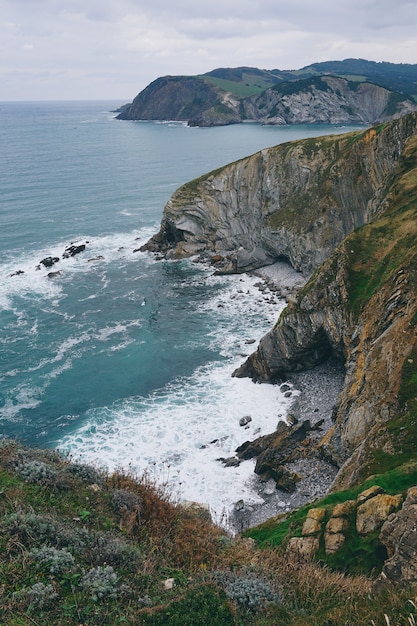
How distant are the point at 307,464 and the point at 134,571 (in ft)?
67.3

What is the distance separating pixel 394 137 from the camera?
168ft

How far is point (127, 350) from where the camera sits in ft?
156

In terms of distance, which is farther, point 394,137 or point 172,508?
point 394,137

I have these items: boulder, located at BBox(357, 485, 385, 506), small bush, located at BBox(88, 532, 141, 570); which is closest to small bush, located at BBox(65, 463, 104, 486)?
small bush, located at BBox(88, 532, 141, 570)

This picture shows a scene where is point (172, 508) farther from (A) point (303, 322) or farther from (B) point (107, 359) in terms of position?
(B) point (107, 359)

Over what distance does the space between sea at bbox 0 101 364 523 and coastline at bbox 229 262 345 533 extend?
41.3 inches

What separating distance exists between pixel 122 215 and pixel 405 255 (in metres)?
70.5

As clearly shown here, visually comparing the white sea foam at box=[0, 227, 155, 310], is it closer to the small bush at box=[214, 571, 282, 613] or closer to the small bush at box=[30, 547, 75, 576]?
the small bush at box=[30, 547, 75, 576]

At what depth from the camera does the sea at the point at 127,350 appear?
33.8 meters

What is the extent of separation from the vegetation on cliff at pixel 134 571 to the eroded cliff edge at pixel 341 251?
10.2 metres

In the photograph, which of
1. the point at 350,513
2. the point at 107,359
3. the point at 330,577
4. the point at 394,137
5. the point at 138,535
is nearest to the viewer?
the point at 330,577

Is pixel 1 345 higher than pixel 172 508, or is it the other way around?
pixel 172 508

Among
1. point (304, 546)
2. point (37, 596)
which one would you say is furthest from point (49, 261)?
point (37, 596)

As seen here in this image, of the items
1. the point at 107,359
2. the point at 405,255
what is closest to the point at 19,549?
the point at 405,255
